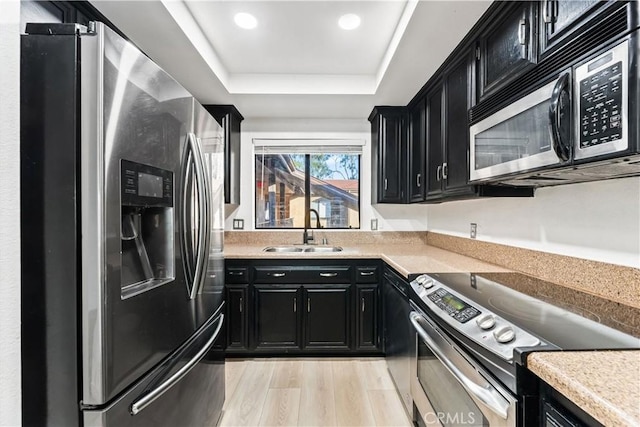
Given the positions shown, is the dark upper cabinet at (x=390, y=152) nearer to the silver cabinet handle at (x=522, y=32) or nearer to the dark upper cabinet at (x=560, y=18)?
the silver cabinet handle at (x=522, y=32)

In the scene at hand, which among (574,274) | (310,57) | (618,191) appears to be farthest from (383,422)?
(310,57)

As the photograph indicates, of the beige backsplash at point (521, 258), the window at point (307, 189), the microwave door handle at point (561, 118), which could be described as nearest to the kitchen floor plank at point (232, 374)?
the beige backsplash at point (521, 258)

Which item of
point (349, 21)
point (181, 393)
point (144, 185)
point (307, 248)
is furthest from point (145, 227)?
point (307, 248)

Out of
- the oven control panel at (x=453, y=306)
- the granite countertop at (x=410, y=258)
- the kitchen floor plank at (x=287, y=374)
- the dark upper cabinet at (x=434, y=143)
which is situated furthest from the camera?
the kitchen floor plank at (x=287, y=374)

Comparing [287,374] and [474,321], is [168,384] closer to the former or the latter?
[474,321]

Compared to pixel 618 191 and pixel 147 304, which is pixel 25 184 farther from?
pixel 618 191

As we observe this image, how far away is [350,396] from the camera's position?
2.10 meters

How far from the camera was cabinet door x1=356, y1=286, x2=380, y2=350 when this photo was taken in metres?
2.60

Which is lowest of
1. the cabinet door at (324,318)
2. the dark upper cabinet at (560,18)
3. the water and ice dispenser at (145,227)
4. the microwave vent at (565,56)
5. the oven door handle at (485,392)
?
the cabinet door at (324,318)

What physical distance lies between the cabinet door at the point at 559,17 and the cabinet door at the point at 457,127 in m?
0.56

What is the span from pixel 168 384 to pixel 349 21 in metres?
2.07

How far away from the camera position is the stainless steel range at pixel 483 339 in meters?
0.84

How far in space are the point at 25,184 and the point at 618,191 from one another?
2.04m

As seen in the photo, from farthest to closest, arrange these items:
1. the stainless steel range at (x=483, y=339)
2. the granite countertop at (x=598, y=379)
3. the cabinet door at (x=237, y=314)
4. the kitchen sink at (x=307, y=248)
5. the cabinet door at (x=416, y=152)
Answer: the kitchen sink at (x=307, y=248), the cabinet door at (x=237, y=314), the cabinet door at (x=416, y=152), the stainless steel range at (x=483, y=339), the granite countertop at (x=598, y=379)
